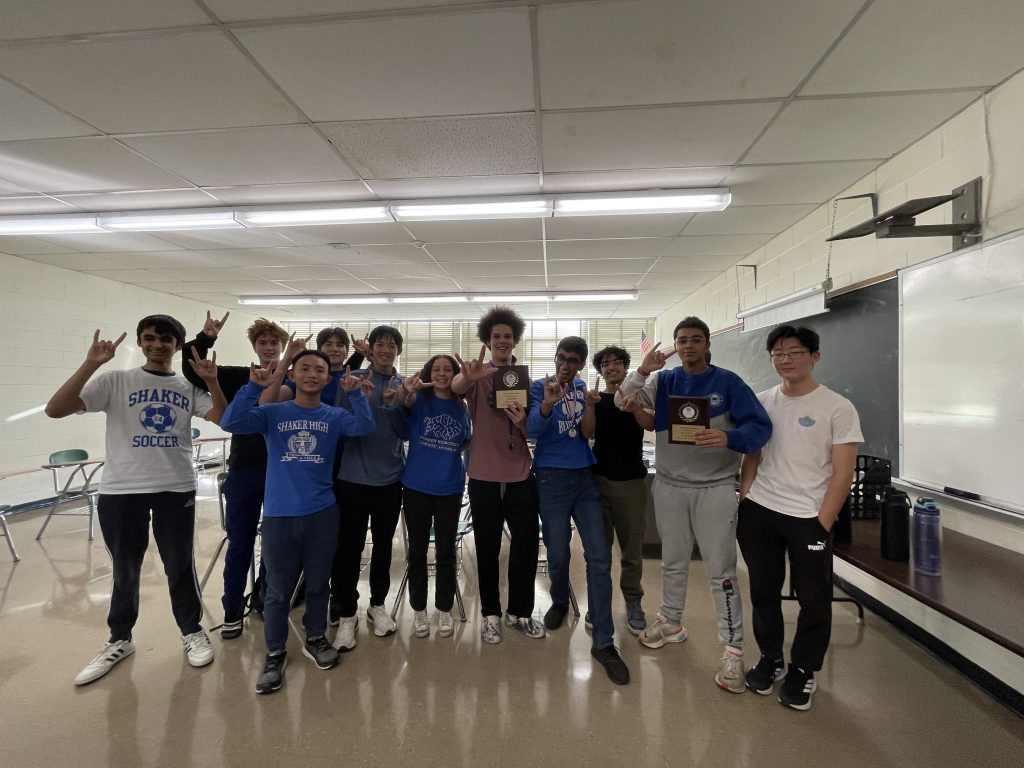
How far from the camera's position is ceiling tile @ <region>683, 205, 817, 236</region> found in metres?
3.46

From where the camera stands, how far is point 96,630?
253 centimetres

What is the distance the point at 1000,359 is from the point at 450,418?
2635 millimetres

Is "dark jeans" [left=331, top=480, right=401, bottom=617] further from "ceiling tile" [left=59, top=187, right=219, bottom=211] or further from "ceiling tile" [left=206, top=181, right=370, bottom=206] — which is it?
"ceiling tile" [left=59, top=187, right=219, bottom=211]

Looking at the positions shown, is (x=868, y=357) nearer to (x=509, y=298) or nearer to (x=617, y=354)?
(x=617, y=354)

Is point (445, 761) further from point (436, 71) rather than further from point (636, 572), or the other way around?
point (436, 71)

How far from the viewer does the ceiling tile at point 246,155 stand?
2.46 m

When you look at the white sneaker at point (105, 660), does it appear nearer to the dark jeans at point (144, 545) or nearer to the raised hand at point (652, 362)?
the dark jeans at point (144, 545)

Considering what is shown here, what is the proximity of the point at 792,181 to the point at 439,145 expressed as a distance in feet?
7.98

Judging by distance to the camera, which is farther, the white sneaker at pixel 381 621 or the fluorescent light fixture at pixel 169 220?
the fluorescent light fixture at pixel 169 220

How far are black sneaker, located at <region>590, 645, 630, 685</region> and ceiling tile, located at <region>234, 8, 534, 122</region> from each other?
2786 millimetres

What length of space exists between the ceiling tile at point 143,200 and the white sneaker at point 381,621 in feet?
10.6

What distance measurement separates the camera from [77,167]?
2.82 m

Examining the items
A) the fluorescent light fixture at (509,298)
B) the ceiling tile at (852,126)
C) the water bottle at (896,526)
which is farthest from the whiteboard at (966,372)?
the fluorescent light fixture at (509,298)

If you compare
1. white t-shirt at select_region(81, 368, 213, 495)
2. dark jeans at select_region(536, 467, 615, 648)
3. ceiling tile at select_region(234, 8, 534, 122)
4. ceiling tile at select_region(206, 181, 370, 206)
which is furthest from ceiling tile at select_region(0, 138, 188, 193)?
dark jeans at select_region(536, 467, 615, 648)
